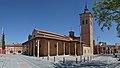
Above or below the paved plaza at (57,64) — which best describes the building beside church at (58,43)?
above

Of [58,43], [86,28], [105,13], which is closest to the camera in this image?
[105,13]

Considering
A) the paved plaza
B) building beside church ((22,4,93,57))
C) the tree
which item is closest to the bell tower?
building beside church ((22,4,93,57))

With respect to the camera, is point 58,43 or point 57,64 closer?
point 57,64

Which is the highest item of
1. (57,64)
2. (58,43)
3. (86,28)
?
(86,28)

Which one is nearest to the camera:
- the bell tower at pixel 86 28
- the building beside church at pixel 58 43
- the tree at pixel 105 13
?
the tree at pixel 105 13

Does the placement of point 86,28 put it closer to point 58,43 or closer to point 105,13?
point 58,43

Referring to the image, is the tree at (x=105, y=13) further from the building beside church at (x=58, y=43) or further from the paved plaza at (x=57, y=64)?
the building beside church at (x=58, y=43)

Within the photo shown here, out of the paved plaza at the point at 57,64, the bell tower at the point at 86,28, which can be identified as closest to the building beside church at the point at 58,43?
the bell tower at the point at 86,28

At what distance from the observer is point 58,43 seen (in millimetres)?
72562

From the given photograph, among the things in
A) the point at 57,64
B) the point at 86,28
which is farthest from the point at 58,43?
the point at 57,64

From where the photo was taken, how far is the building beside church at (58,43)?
2493 inches

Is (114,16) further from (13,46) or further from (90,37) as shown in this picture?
(13,46)

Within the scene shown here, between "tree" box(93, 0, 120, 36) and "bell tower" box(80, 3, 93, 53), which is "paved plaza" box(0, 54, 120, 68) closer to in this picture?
"tree" box(93, 0, 120, 36)

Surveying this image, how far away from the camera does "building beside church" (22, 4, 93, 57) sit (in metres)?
63.3
